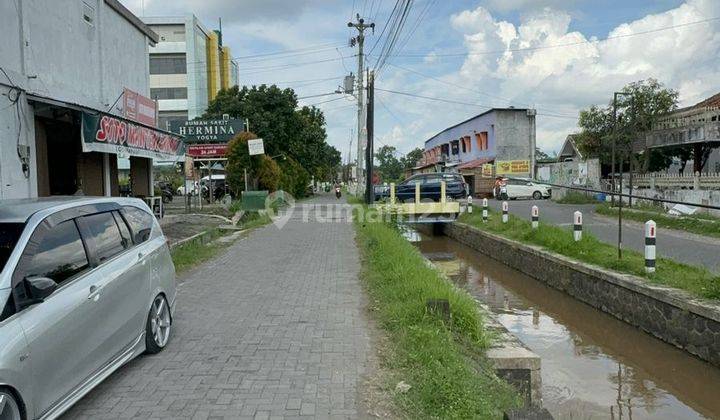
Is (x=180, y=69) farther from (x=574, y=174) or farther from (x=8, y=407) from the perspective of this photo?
(x=8, y=407)

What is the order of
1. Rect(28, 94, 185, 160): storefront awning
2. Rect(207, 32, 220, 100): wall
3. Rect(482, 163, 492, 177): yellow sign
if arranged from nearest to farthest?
Rect(28, 94, 185, 160): storefront awning
Rect(482, 163, 492, 177): yellow sign
Rect(207, 32, 220, 100): wall

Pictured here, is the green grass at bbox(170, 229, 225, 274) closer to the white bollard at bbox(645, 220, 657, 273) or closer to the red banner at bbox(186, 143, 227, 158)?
the white bollard at bbox(645, 220, 657, 273)

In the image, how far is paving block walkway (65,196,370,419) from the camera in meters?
4.22

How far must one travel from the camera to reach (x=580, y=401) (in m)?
6.31

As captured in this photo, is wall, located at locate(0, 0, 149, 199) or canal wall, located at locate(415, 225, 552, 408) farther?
wall, located at locate(0, 0, 149, 199)

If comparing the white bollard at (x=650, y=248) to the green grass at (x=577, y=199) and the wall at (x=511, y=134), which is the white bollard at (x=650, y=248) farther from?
the wall at (x=511, y=134)

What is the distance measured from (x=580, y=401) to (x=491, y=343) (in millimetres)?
1425

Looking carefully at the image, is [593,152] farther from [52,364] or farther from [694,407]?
[52,364]

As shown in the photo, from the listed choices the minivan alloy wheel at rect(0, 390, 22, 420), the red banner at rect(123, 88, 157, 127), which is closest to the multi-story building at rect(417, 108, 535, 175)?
the red banner at rect(123, 88, 157, 127)

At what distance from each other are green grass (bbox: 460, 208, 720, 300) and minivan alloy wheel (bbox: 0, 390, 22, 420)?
766 cm

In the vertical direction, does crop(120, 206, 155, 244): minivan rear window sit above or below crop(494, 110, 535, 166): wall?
below

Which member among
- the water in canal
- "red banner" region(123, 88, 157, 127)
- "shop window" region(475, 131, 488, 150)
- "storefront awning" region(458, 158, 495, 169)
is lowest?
the water in canal

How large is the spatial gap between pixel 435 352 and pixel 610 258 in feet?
21.8

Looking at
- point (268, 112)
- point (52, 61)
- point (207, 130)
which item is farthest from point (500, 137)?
point (52, 61)
